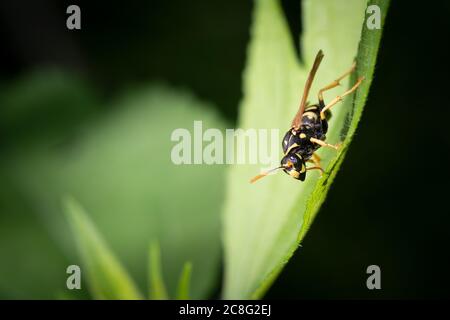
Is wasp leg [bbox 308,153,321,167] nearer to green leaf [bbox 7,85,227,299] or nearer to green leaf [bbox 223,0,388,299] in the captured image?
green leaf [bbox 223,0,388,299]

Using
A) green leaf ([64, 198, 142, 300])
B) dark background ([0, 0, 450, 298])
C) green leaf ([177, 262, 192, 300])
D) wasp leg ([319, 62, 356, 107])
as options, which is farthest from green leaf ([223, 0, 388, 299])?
dark background ([0, 0, 450, 298])

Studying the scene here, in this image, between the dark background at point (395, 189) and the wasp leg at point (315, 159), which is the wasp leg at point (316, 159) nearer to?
the wasp leg at point (315, 159)

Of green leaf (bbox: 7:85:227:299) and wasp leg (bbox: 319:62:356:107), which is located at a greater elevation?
wasp leg (bbox: 319:62:356:107)

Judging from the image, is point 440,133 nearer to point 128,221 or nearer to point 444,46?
point 444,46

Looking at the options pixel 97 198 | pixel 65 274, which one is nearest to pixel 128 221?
pixel 97 198

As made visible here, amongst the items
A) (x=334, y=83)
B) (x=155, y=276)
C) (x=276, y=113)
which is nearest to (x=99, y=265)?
(x=155, y=276)

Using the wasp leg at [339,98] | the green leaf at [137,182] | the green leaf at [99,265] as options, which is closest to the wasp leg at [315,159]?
the wasp leg at [339,98]

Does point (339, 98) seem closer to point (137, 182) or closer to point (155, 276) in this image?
point (155, 276)
